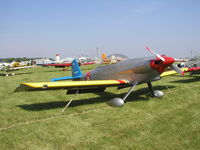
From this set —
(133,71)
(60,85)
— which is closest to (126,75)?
(133,71)

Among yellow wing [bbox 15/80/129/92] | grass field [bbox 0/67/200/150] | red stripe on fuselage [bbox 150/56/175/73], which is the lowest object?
grass field [bbox 0/67/200/150]

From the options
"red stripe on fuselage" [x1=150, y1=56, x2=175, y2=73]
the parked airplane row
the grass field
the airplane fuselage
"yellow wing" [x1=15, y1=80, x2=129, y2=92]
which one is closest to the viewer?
the grass field

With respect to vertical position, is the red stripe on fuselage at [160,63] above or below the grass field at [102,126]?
above

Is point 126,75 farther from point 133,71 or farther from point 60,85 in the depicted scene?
point 60,85

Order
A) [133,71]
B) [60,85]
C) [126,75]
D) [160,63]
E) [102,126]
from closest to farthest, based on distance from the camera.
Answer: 1. [102,126]
2. [60,85]
3. [160,63]
4. [133,71]
5. [126,75]

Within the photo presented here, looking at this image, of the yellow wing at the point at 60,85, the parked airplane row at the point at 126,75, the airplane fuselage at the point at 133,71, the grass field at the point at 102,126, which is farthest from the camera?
the airplane fuselage at the point at 133,71

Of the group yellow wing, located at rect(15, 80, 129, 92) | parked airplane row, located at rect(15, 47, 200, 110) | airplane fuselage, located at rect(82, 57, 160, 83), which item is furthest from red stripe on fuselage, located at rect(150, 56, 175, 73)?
yellow wing, located at rect(15, 80, 129, 92)

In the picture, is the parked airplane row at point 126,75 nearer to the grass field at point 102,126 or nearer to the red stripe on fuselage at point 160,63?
the red stripe on fuselage at point 160,63

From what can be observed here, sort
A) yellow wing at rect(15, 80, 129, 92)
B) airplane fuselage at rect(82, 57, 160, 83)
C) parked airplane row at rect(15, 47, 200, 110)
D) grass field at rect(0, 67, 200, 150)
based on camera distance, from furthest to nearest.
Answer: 1. airplane fuselage at rect(82, 57, 160, 83)
2. parked airplane row at rect(15, 47, 200, 110)
3. yellow wing at rect(15, 80, 129, 92)
4. grass field at rect(0, 67, 200, 150)

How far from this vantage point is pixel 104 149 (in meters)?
3.10

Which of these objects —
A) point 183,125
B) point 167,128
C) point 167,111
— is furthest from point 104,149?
point 167,111

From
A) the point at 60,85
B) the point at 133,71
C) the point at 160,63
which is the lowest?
the point at 60,85

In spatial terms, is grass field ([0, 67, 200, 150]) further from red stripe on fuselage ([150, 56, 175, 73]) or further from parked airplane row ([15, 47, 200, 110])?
red stripe on fuselage ([150, 56, 175, 73])

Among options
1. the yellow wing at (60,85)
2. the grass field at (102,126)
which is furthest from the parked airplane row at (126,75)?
the grass field at (102,126)
